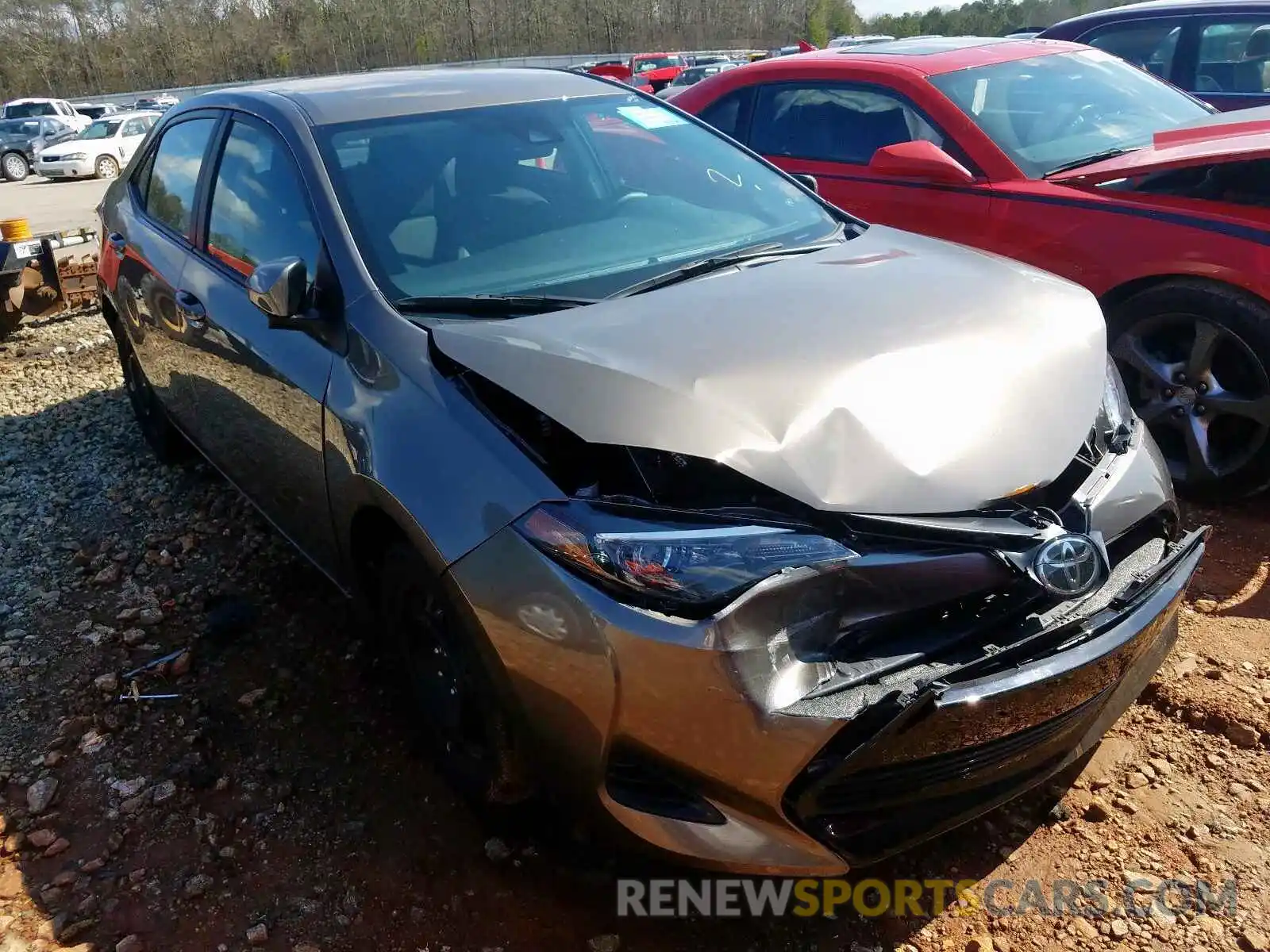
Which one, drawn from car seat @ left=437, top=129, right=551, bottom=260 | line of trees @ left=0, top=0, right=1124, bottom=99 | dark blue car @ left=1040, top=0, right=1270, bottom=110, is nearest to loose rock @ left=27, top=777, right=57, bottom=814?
car seat @ left=437, top=129, right=551, bottom=260

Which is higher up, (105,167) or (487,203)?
(487,203)

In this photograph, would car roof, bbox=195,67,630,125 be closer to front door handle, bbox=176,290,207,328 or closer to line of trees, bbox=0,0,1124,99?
front door handle, bbox=176,290,207,328

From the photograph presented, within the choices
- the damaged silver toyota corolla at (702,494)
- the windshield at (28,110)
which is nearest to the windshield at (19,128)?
the windshield at (28,110)

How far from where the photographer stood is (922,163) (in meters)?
4.03

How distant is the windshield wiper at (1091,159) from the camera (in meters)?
4.13

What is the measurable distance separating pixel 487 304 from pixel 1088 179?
2.70 m

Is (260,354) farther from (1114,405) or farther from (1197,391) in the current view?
(1197,391)

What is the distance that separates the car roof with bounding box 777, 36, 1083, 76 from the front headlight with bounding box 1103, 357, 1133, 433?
100 inches

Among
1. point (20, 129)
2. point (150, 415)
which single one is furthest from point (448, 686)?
point (20, 129)

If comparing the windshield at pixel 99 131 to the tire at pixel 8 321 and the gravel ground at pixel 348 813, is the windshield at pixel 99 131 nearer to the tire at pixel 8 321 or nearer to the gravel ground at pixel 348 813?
the tire at pixel 8 321

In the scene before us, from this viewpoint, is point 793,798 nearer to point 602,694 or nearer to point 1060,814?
point 602,694

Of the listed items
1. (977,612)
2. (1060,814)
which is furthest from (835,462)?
(1060,814)

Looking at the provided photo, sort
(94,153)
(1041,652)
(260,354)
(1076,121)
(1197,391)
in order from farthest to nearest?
(94,153) < (1076,121) < (1197,391) < (260,354) < (1041,652)

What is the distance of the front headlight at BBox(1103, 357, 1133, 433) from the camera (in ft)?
7.60
